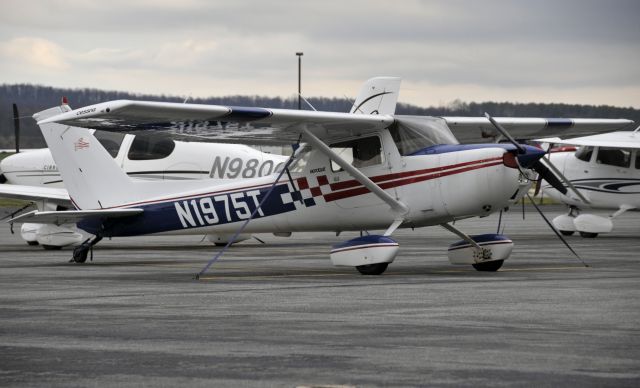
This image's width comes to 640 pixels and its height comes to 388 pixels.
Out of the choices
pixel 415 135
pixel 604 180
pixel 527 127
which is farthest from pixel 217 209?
pixel 604 180

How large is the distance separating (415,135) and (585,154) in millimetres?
14052

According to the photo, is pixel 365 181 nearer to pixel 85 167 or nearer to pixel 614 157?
pixel 85 167

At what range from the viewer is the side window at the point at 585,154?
2958cm

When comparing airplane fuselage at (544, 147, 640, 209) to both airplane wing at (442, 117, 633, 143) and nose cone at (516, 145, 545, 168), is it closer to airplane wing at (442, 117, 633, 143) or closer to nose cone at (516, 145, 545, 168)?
airplane wing at (442, 117, 633, 143)

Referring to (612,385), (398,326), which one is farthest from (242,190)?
(612,385)

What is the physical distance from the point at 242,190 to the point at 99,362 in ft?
32.7

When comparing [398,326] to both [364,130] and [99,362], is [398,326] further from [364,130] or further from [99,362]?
[364,130]

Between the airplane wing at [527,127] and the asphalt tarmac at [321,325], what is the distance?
7.44ft

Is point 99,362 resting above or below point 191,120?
below

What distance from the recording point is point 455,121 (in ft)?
61.2

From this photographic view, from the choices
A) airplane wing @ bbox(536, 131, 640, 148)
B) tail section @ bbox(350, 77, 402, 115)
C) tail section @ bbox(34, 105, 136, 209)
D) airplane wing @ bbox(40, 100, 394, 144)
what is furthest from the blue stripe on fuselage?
airplane wing @ bbox(536, 131, 640, 148)

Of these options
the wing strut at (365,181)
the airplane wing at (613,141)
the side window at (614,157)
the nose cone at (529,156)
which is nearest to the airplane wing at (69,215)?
the wing strut at (365,181)

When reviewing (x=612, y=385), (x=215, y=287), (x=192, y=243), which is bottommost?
(x=192, y=243)

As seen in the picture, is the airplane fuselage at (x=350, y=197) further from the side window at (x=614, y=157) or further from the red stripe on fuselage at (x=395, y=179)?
the side window at (x=614, y=157)
